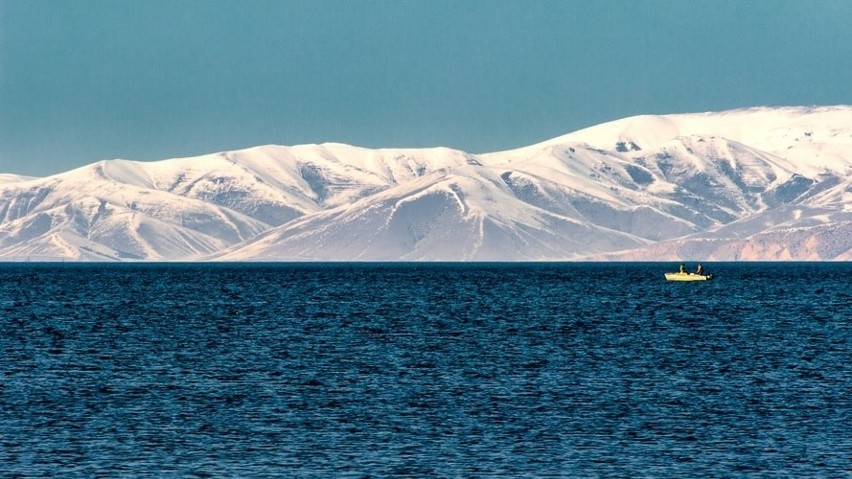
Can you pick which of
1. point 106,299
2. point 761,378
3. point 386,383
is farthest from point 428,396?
point 106,299

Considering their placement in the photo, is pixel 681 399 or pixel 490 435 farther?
pixel 681 399

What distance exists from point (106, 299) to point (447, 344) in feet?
307

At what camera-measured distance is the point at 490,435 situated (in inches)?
2260

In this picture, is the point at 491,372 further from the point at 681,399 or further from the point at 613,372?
the point at 681,399

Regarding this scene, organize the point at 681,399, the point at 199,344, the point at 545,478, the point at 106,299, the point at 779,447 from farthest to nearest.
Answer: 1. the point at 106,299
2. the point at 199,344
3. the point at 681,399
4. the point at 779,447
5. the point at 545,478

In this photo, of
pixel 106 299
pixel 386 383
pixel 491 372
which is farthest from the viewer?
pixel 106 299

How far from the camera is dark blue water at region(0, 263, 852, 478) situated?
2060 inches

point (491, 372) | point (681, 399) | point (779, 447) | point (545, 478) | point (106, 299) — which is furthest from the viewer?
point (106, 299)

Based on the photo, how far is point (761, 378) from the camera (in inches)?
3027

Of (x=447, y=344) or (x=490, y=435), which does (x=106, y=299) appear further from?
(x=490, y=435)

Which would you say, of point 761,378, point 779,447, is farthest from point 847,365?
point 779,447

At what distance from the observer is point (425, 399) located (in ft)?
222

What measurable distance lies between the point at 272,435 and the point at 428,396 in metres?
13.0

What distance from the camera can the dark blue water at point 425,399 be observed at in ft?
172
